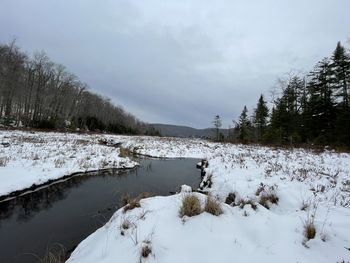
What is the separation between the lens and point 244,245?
334 centimetres

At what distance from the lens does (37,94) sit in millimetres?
42875

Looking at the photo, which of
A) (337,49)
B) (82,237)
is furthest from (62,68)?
(82,237)

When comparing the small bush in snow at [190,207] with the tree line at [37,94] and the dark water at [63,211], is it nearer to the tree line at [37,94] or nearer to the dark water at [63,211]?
the dark water at [63,211]

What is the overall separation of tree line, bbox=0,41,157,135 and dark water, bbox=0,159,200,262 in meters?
32.2

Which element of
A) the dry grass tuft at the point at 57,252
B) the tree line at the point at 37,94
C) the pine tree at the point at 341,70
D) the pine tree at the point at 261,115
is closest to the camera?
the dry grass tuft at the point at 57,252

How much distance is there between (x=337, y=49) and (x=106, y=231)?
115 feet

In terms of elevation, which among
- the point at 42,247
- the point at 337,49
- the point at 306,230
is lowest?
the point at 42,247

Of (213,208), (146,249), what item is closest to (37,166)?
(146,249)

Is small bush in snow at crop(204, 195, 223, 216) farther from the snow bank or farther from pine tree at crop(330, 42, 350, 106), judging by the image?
pine tree at crop(330, 42, 350, 106)

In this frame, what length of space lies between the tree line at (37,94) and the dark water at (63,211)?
32.2 m

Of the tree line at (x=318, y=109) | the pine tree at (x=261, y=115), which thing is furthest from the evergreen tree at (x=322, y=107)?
the pine tree at (x=261, y=115)

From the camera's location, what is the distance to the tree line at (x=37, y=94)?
35.6m

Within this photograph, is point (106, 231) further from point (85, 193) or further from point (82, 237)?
point (85, 193)

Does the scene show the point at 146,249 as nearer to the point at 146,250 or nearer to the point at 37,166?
the point at 146,250
